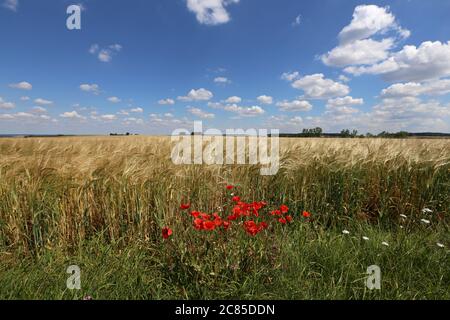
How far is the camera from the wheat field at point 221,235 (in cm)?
183

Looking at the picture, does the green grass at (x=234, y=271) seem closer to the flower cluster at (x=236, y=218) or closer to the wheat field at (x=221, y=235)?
the wheat field at (x=221, y=235)

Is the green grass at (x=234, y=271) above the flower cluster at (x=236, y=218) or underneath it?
underneath

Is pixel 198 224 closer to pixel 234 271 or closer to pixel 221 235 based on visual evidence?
pixel 221 235


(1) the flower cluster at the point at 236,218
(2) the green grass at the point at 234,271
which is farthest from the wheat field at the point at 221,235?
(1) the flower cluster at the point at 236,218

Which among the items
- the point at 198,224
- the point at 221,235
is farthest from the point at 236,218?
the point at 198,224

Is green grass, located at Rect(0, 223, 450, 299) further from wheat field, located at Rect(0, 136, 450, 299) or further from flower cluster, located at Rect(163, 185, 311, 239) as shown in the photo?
flower cluster, located at Rect(163, 185, 311, 239)

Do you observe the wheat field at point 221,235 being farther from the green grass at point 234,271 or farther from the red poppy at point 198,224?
the red poppy at point 198,224

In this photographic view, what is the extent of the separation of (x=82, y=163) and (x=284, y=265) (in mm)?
2701

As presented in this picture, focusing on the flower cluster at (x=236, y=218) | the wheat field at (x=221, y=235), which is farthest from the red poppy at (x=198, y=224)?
the wheat field at (x=221, y=235)

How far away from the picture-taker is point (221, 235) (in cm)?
199

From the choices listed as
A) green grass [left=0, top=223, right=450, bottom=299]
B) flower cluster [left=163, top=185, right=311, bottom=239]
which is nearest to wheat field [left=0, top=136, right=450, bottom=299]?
green grass [left=0, top=223, right=450, bottom=299]
